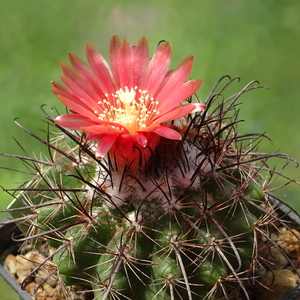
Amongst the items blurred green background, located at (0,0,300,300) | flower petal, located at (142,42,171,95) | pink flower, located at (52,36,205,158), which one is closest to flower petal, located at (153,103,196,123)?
pink flower, located at (52,36,205,158)

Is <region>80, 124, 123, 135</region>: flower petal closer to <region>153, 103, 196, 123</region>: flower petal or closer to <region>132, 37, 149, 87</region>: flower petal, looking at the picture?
<region>153, 103, 196, 123</region>: flower petal

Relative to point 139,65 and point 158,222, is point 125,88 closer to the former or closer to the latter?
point 139,65

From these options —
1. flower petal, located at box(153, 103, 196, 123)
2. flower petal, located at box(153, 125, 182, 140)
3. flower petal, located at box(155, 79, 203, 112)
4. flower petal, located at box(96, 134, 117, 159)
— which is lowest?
flower petal, located at box(153, 125, 182, 140)

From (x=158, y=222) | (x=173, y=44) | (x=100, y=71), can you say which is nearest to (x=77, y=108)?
(x=100, y=71)

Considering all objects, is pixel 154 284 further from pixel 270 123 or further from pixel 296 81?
pixel 296 81

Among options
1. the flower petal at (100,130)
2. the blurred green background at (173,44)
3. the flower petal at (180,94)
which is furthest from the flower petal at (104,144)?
the blurred green background at (173,44)

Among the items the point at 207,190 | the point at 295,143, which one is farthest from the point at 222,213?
the point at 295,143

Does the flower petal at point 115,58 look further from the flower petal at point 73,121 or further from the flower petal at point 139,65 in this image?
the flower petal at point 73,121
